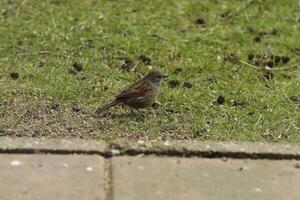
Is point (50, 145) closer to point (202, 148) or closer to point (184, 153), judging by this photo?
point (184, 153)

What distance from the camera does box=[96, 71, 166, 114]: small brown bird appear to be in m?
5.88

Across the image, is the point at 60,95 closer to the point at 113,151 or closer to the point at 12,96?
the point at 12,96

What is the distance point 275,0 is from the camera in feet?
28.2

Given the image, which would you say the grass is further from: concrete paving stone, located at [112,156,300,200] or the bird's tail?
concrete paving stone, located at [112,156,300,200]

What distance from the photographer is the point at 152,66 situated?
6914mm

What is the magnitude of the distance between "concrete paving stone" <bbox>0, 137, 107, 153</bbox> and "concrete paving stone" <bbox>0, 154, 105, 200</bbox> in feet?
0.24

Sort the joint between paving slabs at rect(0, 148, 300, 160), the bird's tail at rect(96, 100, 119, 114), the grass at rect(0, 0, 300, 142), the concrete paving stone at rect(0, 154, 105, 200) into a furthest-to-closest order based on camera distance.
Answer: the bird's tail at rect(96, 100, 119, 114), the grass at rect(0, 0, 300, 142), the joint between paving slabs at rect(0, 148, 300, 160), the concrete paving stone at rect(0, 154, 105, 200)

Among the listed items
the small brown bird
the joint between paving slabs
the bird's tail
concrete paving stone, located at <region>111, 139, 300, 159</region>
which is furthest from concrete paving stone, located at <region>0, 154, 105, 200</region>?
the small brown bird

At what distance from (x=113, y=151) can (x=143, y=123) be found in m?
0.65

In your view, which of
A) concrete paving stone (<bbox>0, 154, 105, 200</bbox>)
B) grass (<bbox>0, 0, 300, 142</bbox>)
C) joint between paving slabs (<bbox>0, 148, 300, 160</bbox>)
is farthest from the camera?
grass (<bbox>0, 0, 300, 142</bbox>)

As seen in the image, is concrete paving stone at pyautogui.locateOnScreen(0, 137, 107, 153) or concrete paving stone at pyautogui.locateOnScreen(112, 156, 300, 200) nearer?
concrete paving stone at pyautogui.locateOnScreen(112, 156, 300, 200)

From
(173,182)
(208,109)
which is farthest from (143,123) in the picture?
(173,182)

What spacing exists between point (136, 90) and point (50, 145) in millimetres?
1196

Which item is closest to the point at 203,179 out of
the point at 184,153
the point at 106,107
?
the point at 184,153
